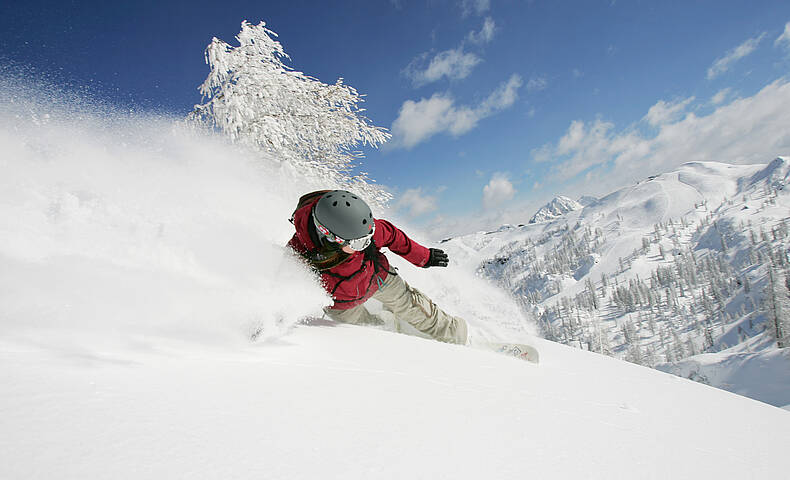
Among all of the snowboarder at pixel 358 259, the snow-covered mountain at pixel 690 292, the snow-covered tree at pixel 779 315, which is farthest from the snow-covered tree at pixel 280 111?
the snow-covered tree at pixel 779 315

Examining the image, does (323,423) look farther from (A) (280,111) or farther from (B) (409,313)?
(A) (280,111)

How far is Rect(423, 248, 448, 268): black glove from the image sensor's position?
4340mm

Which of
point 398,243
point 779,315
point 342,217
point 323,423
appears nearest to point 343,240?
point 342,217

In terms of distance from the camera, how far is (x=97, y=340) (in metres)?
1.74

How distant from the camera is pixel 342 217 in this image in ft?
10.7

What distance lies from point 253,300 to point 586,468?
8.30 ft

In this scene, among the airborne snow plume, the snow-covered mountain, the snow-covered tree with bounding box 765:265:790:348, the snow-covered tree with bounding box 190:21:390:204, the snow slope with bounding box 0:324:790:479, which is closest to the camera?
the snow slope with bounding box 0:324:790:479

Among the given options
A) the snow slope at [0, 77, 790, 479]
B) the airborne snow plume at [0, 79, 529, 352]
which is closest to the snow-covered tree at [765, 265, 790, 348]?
the snow slope at [0, 77, 790, 479]

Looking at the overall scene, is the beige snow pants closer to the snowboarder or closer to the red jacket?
the snowboarder

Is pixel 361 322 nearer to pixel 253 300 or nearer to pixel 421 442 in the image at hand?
pixel 253 300

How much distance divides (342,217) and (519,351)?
9.65 ft

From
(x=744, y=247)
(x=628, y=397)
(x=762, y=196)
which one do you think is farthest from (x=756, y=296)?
(x=762, y=196)

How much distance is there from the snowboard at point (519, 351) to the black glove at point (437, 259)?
1368 mm

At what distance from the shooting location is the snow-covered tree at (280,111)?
8.42 metres
